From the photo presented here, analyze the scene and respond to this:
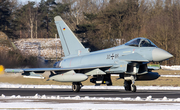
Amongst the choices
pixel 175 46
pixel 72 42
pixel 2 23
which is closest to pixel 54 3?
pixel 2 23

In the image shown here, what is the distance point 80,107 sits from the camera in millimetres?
9781

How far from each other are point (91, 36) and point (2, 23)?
20.3 meters

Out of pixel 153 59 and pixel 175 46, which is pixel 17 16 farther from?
pixel 153 59

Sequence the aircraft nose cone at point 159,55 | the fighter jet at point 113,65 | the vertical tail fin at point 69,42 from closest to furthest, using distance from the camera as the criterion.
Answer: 1. the aircraft nose cone at point 159,55
2. the fighter jet at point 113,65
3. the vertical tail fin at point 69,42

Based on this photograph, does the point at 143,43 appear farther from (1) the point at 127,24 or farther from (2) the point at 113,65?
(1) the point at 127,24

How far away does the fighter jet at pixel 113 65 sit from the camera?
16141 mm

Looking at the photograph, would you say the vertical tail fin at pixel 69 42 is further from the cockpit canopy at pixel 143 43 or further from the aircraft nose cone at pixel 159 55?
the aircraft nose cone at pixel 159 55

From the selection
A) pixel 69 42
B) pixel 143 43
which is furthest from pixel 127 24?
pixel 143 43

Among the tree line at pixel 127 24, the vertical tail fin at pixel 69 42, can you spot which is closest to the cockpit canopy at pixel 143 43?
the vertical tail fin at pixel 69 42

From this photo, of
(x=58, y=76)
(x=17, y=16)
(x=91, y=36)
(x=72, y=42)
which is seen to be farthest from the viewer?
(x=17, y=16)

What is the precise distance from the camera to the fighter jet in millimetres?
16141

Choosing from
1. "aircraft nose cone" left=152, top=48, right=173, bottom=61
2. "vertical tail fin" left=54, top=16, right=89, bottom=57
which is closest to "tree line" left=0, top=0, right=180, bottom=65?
"vertical tail fin" left=54, top=16, right=89, bottom=57

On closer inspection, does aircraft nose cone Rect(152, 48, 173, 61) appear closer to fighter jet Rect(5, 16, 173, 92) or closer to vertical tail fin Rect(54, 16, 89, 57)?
fighter jet Rect(5, 16, 173, 92)

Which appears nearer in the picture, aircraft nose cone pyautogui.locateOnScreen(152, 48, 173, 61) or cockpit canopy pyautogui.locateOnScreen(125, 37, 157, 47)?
aircraft nose cone pyautogui.locateOnScreen(152, 48, 173, 61)
